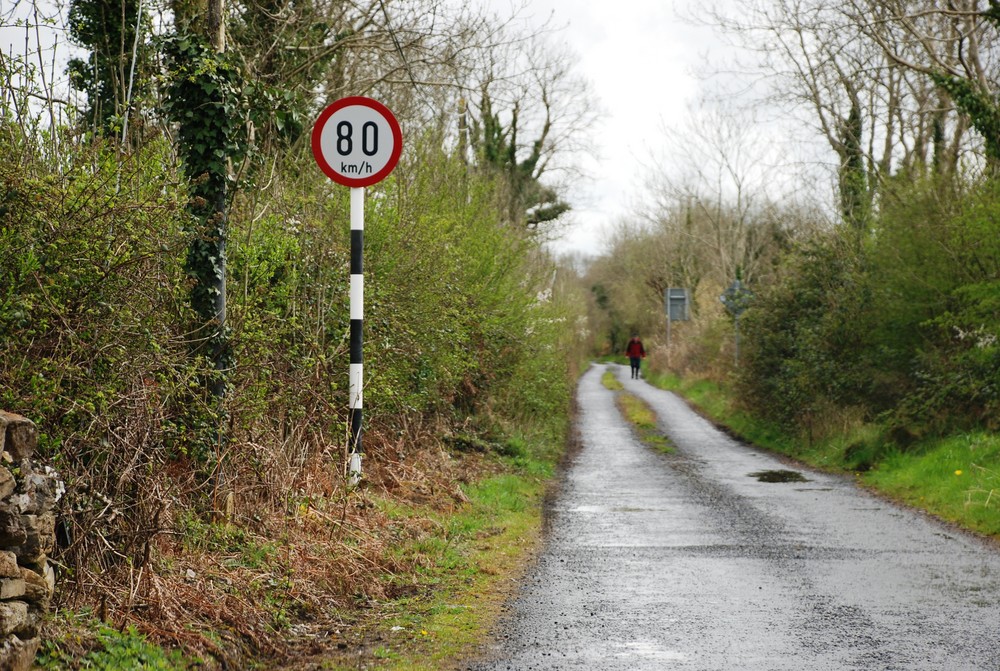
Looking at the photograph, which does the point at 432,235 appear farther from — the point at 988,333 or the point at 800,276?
the point at 800,276

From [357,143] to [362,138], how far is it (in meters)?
0.07

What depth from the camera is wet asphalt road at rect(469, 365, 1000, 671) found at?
601cm

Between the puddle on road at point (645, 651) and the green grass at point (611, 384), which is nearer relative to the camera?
the puddle on road at point (645, 651)

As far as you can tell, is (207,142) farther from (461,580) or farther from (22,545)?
(22,545)

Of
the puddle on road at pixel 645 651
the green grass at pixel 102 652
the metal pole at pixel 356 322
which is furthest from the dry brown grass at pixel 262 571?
the puddle on road at pixel 645 651

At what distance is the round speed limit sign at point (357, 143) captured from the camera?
967 centimetres

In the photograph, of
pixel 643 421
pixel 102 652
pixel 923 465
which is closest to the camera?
pixel 102 652

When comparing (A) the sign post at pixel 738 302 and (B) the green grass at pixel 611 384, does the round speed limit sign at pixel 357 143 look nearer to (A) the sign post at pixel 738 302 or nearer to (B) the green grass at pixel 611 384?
(A) the sign post at pixel 738 302

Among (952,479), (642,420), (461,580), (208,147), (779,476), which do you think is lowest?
(642,420)

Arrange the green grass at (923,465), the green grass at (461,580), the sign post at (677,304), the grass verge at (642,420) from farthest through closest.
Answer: the sign post at (677,304)
the grass verge at (642,420)
the green grass at (923,465)
the green grass at (461,580)

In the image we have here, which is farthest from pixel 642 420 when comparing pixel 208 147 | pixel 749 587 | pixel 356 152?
pixel 208 147

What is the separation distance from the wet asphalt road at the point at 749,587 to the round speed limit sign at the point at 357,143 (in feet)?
12.5

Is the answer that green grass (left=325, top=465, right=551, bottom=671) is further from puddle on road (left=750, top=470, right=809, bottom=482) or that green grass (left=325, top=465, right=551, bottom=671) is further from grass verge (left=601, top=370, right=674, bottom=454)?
grass verge (left=601, top=370, right=674, bottom=454)

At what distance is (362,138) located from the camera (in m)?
9.71
